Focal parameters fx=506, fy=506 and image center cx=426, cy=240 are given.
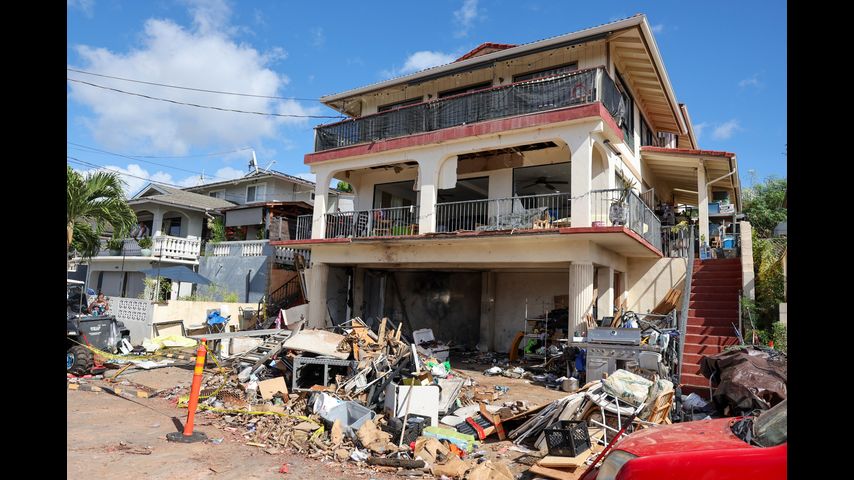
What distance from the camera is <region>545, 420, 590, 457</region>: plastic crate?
6109 mm

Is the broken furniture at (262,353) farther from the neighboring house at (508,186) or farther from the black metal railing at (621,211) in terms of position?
the black metal railing at (621,211)

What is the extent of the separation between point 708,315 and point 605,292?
2.54 metres

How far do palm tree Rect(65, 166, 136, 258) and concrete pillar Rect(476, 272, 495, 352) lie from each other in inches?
453

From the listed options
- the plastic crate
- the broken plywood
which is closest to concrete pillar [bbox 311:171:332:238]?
the broken plywood

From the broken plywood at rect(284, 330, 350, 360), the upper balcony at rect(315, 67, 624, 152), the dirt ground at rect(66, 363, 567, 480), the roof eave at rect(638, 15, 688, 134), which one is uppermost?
the roof eave at rect(638, 15, 688, 134)

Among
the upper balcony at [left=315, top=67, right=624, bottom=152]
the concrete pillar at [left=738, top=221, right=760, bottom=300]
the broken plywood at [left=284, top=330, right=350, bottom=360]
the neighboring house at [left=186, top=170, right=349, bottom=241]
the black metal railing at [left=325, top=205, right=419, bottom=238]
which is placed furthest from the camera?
the neighboring house at [left=186, top=170, right=349, bottom=241]

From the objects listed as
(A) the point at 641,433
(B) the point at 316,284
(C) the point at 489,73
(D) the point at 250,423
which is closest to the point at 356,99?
(C) the point at 489,73

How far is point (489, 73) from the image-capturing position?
53.0ft

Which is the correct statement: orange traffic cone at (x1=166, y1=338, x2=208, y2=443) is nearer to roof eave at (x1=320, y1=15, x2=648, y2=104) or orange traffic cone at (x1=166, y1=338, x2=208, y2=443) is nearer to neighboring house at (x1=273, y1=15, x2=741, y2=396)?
neighboring house at (x1=273, y1=15, x2=741, y2=396)

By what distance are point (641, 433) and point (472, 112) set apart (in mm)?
11172

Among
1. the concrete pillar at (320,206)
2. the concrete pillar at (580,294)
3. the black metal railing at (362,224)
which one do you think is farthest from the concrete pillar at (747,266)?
the concrete pillar at (320,206)

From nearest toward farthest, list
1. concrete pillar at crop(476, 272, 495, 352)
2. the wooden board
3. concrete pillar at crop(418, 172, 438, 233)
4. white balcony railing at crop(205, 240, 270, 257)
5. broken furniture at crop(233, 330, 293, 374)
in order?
the wooden board, broken furniture at crop(233, 330, 293, 374), concrete pillar at crop(418, 172, 438, 233), concrete pillar at crop(476, 272, 495, 352), white balcony railing at crop(205, 240, 270, 257)
